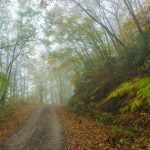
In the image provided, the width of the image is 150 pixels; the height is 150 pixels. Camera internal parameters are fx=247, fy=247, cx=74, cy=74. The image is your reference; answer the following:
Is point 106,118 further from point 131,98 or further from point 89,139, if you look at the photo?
point 89,139

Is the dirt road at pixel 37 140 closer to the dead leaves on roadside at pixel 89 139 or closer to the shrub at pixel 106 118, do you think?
the dead leaves on roadside at pixel 89 139

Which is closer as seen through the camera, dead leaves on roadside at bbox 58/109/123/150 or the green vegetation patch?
dead leaves on roadside at bbox 58/109/123/150

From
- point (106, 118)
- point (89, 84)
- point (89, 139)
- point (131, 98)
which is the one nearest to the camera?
point (89, 139)

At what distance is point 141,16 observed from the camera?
816 inches

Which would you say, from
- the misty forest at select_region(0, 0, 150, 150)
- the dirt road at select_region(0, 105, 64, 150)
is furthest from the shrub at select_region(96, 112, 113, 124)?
the dirt road at select_region(0, 105, 64, 150)

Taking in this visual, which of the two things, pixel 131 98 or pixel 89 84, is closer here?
pixel 131 98

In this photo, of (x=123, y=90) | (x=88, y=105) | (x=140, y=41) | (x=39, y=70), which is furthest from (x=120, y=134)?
(x=39, y=70)

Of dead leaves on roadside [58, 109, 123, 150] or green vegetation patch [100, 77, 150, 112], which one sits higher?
green vegetation patch [100, 77, 150, 112]

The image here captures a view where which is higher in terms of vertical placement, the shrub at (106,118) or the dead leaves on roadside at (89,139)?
the shrub at (106,118)

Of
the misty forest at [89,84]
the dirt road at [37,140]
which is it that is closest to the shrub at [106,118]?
the misty forest at [89,84]

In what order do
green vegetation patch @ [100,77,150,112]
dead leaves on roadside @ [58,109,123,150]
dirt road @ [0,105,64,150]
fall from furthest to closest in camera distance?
green vegetation patch @ [100,77,150,112]
dirt road @ [0,105,64,150]
dead leaves on roadside @ [58,109,123,150]

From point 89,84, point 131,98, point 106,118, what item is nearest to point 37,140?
point 106,118

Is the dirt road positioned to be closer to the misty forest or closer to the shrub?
the misty forest

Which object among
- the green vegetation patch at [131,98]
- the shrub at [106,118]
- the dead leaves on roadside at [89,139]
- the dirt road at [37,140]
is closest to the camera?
the dead leaves on roadside at [89,139]
